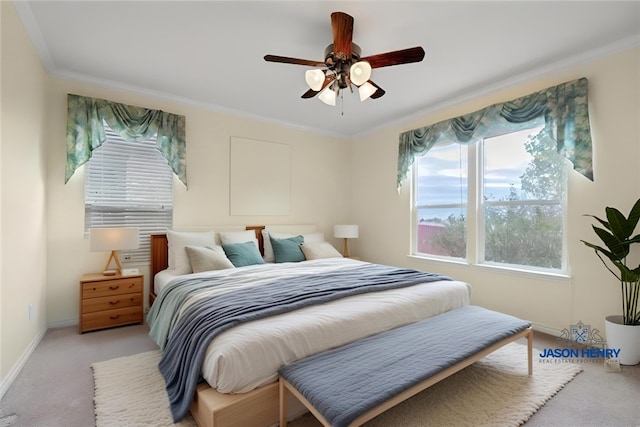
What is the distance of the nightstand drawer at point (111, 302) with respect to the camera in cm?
292

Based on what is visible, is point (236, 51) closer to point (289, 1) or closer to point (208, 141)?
point (289, 1)

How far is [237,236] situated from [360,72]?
2.52 m

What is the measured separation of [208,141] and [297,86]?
4.71ft

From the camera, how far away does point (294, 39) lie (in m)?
2.45

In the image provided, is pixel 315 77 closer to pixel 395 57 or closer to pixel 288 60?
pixel 288 60

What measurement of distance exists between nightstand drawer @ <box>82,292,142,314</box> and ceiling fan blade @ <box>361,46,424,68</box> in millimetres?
3178

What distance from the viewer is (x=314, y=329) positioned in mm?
1754

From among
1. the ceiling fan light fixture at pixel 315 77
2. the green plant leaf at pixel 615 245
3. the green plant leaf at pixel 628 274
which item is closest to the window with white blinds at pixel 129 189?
the ceiling fan light fixture at pixel 315 77

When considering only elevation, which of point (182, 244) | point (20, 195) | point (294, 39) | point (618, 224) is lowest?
point (182, 244)

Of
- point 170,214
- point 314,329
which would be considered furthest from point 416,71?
point 170,214

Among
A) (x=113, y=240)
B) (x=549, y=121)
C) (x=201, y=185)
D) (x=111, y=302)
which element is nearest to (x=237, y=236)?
(x=201, y=185)

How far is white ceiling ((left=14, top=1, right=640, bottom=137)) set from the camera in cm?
211

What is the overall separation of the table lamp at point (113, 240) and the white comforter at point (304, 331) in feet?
6.66

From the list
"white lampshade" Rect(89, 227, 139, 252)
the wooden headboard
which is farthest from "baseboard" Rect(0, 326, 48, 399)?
the wooden headboard
